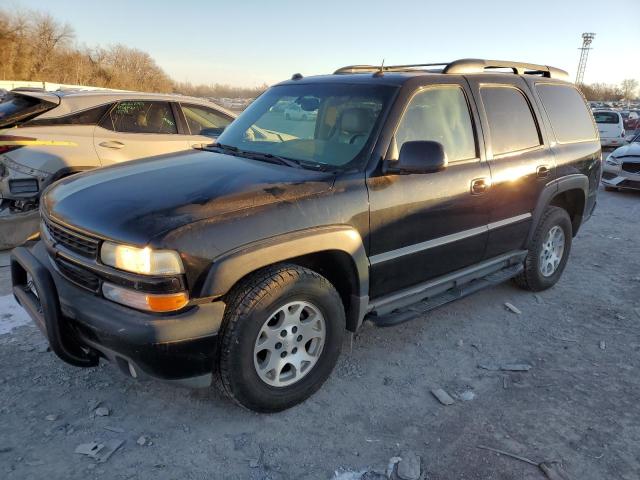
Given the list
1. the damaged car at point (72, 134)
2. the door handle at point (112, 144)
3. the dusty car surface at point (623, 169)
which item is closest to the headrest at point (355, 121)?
the damaged car at point (72, 134)

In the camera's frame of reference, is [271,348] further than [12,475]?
Yes

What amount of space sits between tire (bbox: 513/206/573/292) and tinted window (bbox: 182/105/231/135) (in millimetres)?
4254

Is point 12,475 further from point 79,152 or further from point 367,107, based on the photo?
point 79,152

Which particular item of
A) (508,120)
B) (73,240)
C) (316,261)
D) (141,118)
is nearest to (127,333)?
(73,240)

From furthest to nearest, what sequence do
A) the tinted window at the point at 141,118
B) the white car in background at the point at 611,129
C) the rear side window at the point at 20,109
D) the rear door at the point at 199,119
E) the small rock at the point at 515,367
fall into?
the white car in background at the point at 611,129
the rear door at the point at 199,119
the tinted window at the point at 141,118
the rear side window at the point at 20,109
the small rock at the point at 515,367

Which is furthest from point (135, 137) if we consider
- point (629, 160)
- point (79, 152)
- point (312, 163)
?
point (629, 160)

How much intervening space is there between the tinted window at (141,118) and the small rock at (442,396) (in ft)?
15.9

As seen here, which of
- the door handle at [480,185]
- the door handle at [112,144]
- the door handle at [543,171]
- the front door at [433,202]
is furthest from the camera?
the door handle at [112,144]

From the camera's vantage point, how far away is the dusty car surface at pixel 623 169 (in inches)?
404

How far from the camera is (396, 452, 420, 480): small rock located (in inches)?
95.8

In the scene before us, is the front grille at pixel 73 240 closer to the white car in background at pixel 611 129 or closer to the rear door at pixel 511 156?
the rear door at pixel 511 156

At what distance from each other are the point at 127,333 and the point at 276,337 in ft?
2.58

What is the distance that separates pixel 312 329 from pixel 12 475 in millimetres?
1611

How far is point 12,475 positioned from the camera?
234 cm
